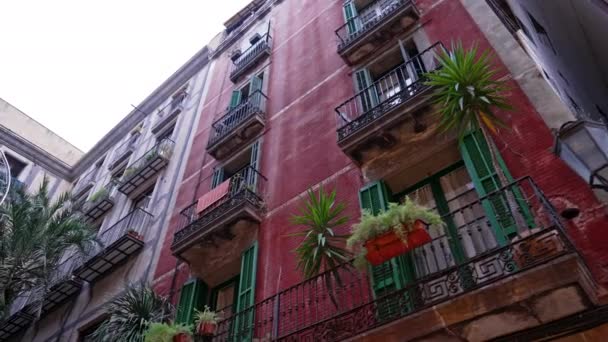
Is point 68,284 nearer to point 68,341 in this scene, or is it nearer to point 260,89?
point 68,341

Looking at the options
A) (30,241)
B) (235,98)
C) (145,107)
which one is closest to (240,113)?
(235,98)

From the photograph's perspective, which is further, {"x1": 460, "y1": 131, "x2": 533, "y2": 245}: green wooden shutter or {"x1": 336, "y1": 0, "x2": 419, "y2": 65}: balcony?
{"x1": 336, "y1": 0, "x2": 419, "y2": 65}: balcony

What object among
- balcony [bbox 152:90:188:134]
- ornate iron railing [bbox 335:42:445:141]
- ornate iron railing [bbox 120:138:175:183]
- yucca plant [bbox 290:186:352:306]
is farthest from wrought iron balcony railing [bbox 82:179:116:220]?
yucca plant [bbox 290:186:352:306]

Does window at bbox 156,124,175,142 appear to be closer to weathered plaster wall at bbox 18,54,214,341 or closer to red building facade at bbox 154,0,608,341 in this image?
weathered plaster wall at bbox 18,54,214,341

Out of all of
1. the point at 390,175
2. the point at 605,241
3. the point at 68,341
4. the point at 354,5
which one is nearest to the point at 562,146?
the point at 605,241

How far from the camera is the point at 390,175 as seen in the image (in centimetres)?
847

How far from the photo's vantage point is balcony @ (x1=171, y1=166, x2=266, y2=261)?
10.2 meters

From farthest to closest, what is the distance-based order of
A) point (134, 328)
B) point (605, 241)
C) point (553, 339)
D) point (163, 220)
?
point (163, 220)
point (134, 328)
point (605, 241)
point (553, 339)

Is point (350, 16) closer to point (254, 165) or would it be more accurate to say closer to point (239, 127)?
point (239, 127)

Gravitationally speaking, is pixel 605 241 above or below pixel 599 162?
below

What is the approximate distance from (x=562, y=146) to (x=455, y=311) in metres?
2.18

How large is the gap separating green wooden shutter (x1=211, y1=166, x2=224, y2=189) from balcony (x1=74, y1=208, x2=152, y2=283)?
3135 mm

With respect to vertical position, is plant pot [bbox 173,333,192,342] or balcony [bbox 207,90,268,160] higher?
balcony [bbox 207,90,268,160]

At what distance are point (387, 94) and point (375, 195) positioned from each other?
10.2ft
